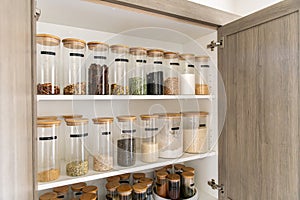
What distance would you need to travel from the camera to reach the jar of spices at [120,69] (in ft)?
3.32

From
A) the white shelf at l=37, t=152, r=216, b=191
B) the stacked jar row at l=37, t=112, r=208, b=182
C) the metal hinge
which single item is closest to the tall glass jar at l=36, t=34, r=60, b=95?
the stacked jar row at l=37, t=112, r=208, b=182

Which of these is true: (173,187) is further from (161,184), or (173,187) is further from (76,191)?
(76,191)

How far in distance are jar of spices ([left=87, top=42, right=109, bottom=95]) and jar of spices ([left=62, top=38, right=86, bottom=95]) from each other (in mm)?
31

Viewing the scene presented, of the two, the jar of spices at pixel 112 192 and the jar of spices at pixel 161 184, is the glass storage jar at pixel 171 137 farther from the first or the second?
the jar of spices at pixel 112 192

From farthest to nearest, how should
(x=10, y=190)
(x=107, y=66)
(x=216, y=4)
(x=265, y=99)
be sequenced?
(x=216, y=4) → (x=107, y=66) → (x=265, y=99) → (x=10, y=190)

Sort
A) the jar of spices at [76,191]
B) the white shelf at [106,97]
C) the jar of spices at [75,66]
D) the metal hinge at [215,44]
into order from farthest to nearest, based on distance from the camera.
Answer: the metal hinge at [215,44] → the jar of spices at [76,191] → the jar of spices at [75,66] → the white shelf at [106,97]

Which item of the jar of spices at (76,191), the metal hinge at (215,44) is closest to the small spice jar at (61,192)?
the jar of spices at (76,191)

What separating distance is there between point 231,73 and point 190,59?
0.26 meters

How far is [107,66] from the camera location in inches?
39.6

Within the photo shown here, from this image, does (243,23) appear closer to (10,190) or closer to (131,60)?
(131,60)

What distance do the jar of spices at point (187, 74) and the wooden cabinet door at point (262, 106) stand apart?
0.17 m

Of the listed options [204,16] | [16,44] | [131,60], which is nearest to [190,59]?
[204,16]

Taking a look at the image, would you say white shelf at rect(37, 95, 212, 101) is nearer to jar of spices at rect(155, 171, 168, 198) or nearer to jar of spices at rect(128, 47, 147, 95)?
jar of spices at rect(128, 47, 147, 95)

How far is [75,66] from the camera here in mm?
942
